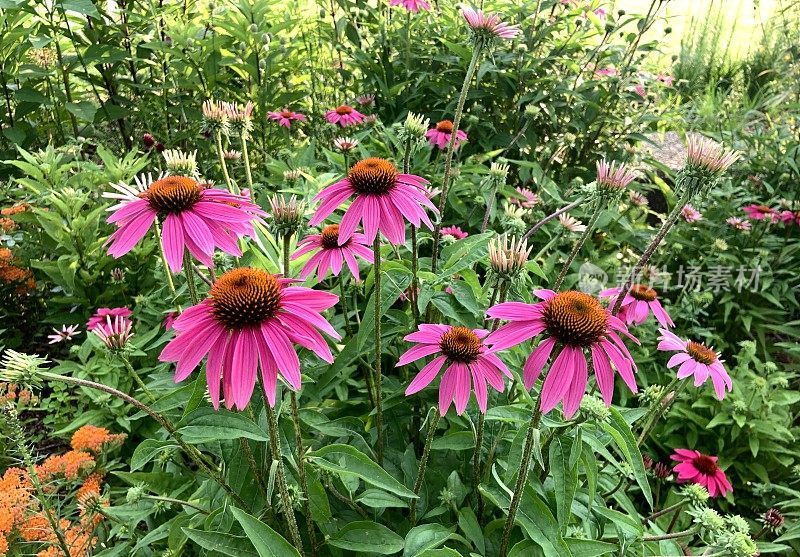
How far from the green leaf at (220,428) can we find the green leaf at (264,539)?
10 cm

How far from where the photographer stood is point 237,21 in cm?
259

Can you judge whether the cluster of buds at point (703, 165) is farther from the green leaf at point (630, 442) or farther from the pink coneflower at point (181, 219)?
the pink coneflower at point (181, 219)

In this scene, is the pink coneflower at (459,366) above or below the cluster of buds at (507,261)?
below

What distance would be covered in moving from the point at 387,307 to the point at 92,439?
0.81 meters

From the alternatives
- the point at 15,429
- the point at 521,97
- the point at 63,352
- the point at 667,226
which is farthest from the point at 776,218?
the point at 63,352

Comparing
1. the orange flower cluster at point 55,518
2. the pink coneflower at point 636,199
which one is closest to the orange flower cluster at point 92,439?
the orange flower cluster at point 55,518

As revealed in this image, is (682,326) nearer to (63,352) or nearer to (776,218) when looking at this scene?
(776,218)

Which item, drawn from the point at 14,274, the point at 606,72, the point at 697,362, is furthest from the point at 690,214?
the point at 14,274

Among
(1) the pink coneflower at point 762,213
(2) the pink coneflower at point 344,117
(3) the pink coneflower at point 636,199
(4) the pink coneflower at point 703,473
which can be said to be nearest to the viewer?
(4) the pink coneflower at point 703,473

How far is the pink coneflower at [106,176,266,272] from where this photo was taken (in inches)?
29.8

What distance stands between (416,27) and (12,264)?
7.06ft

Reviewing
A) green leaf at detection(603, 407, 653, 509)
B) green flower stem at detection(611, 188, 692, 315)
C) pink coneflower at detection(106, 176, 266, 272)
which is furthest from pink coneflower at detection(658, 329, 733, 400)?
pink coneflower at detection(106, 176, 266, 272)

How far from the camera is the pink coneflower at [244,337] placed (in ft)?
2.07

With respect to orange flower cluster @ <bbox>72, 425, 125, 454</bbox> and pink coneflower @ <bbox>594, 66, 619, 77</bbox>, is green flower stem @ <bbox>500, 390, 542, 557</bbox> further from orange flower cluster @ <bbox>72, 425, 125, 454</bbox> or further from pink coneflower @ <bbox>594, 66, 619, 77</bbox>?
pink coneflower @ <bbox>594, 66, 619, 77</bbox>
